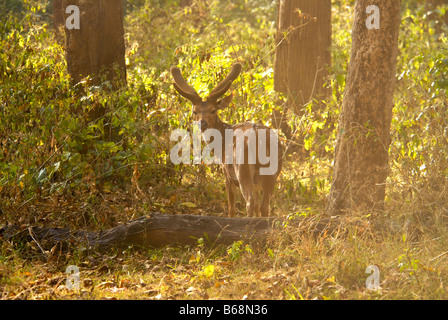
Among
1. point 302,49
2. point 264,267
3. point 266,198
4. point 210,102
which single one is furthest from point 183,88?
point 264,267

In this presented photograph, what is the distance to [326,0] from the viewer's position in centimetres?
1302

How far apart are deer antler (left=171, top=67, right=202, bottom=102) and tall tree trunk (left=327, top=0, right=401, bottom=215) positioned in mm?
2690

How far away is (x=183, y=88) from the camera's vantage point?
33.6ft

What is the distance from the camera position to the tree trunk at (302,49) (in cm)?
1290

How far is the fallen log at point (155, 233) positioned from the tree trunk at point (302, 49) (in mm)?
5538

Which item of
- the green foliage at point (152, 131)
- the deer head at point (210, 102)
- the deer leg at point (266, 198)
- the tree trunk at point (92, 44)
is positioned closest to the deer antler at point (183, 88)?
the deer head at point (210, 102)

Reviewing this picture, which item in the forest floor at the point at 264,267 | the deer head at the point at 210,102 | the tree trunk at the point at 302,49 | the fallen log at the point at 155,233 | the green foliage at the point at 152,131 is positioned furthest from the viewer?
the tree trunk at the point at 302,49

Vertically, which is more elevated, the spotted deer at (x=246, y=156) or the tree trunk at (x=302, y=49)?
the tree trunk at (x=302, y=49)

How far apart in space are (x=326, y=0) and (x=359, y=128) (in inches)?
220

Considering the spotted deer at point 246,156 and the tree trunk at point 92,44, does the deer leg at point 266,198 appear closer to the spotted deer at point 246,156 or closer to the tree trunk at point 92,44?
the spotted deer at point 246,156

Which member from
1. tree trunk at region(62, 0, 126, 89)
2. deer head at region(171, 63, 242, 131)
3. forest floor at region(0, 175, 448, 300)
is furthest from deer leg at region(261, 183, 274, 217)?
tree trunk at region(62, 0, 126, 89)

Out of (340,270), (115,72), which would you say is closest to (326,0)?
(115,72)

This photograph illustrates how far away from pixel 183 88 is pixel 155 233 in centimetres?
319

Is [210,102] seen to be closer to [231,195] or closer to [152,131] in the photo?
[152,131]
